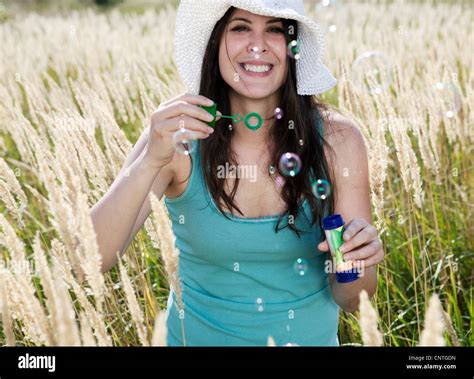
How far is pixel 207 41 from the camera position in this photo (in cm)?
264

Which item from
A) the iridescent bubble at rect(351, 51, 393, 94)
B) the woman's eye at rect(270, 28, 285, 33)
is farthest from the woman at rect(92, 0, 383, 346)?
the iridescent bubble at rect(351, 51, 393, 94)

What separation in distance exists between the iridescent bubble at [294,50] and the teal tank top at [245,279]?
0.53 meters

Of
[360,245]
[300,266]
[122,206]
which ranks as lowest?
[300,266]

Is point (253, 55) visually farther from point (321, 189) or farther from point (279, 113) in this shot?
point (321, 189)

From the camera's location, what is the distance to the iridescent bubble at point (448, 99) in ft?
12.0

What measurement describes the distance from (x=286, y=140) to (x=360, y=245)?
742 mm

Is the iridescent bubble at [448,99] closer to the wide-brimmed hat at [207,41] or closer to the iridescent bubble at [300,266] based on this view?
the wide-brimmed hat at [207,41]

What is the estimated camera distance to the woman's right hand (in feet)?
6.54

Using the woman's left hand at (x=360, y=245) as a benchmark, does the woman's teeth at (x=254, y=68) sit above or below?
above

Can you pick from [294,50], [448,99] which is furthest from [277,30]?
[448,99]

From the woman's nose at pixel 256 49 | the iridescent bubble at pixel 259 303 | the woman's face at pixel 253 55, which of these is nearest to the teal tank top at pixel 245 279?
the iridescent bubble at pixel 259 303

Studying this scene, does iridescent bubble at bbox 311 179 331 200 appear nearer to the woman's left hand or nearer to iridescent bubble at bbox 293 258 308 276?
iridescent bubble at bbox 293 258 308 276

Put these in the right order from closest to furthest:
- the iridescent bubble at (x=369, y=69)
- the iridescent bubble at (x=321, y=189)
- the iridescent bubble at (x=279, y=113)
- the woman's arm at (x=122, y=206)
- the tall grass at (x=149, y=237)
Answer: the tall grass at (x=149, y=237), the woman's arm at (x=122, y=206), the iridescent bubble at (x=321, y=189), the iridescent bubble at (x=279, y=113), the iridescent bubble at (x=369, y=69)

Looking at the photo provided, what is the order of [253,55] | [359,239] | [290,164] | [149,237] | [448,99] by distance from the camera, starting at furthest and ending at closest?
[448,99]
[149,237]
[290,164]
[253,55]
[359,239]
